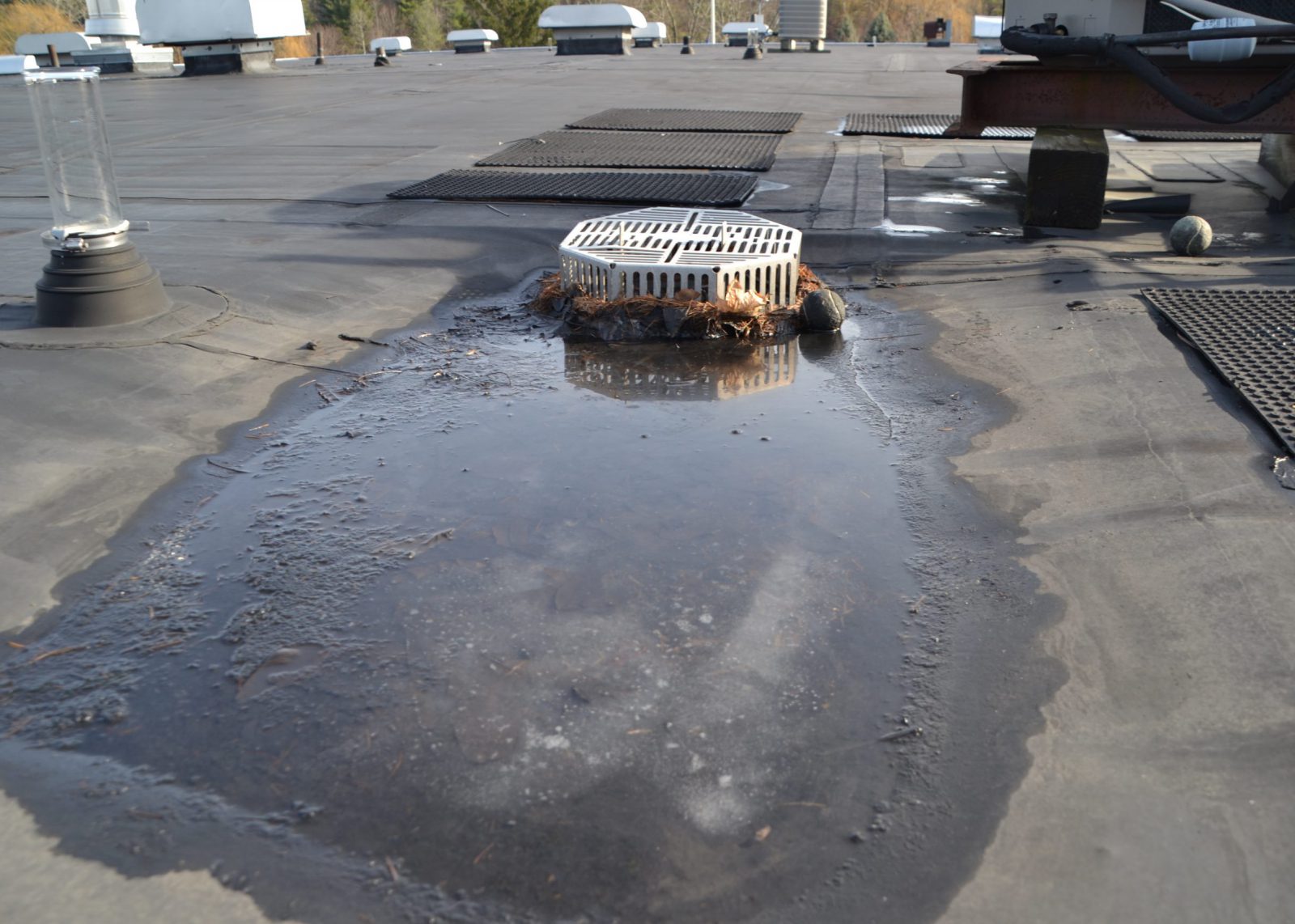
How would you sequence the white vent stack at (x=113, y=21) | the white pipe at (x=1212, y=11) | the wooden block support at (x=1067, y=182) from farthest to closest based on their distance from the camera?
the white vent stack at (x=113, y=21) → the wooden block support at (x=1067, y=182) → the white pipe at (x=1212, y=11)

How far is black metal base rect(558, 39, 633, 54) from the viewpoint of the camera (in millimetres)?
29766

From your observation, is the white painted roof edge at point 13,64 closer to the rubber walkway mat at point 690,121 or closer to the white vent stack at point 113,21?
the white vent stack at point 113,21

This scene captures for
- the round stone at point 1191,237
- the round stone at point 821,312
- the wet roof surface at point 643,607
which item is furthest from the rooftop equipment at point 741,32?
the round stone at point 821,312

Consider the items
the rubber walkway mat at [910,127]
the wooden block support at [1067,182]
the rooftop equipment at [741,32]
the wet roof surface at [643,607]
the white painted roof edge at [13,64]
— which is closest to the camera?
the wet roof surface at [643,607]

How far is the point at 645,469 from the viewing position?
13.9 feet

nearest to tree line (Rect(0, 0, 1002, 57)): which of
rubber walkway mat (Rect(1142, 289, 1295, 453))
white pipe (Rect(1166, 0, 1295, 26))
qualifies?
white pipe (Rect(1166, 0, 1295, 26))

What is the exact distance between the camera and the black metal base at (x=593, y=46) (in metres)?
29.8

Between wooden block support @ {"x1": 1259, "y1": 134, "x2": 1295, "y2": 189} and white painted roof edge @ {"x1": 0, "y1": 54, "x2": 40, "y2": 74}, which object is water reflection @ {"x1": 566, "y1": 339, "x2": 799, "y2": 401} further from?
white painted roof edge @ {"x1": 0, "y1": 54, "x2": 40, "y2": 74}

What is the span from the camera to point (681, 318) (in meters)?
5.67

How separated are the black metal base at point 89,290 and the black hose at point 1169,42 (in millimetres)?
5780

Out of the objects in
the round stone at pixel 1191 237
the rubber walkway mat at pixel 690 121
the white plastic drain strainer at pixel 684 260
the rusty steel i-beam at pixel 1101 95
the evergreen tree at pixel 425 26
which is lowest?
the round stone at pixel 1191 237

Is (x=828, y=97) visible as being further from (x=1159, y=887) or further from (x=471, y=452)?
(x=1159, y=887)

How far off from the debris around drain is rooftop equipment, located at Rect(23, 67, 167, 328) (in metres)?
2.21

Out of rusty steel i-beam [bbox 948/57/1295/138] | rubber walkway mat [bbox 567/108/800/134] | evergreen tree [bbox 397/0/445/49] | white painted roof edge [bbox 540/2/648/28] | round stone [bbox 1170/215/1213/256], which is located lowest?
round stone [bbox 1170/215/1213/256]
